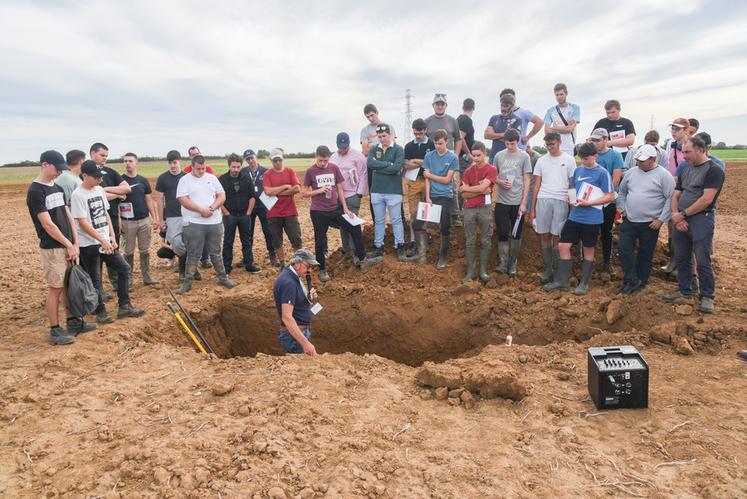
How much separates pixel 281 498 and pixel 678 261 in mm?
5736

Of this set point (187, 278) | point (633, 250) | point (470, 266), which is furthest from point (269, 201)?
point (633, 250)

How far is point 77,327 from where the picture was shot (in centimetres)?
588

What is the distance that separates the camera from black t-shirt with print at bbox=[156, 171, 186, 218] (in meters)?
8.07

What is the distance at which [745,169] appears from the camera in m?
26.9

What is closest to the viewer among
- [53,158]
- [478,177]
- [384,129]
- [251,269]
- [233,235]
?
[53,158]

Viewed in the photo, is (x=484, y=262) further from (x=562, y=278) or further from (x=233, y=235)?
(x=233, y=235)

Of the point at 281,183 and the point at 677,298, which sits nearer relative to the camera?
the point at 677,298

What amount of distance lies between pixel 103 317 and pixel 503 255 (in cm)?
597

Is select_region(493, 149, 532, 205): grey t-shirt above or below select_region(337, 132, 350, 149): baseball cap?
below

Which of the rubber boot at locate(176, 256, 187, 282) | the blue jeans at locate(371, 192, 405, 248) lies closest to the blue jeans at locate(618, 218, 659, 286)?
the blue jeans at locate(371, 192, 405, 248)

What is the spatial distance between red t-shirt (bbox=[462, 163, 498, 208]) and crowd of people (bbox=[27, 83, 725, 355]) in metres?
0.02

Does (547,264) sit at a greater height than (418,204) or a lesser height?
lesser

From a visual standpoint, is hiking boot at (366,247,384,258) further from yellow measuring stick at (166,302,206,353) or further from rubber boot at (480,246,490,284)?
yellow measuring stick at (166,302,206,353)

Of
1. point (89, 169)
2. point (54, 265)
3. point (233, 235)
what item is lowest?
point (233, 235)
